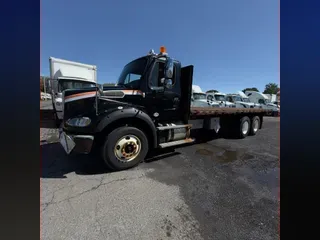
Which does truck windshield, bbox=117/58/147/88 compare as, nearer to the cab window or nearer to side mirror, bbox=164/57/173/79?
the cab window

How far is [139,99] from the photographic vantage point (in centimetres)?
365

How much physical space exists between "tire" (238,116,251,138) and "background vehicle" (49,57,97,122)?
6306 millimetres

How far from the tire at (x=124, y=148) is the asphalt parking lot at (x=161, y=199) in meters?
0.18

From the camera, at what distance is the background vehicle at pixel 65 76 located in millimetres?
6473

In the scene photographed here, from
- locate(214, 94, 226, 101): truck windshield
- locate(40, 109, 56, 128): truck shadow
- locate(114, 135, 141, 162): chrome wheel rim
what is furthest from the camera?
locate(214, 94, 226, 101): truck windshield

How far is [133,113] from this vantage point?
330cm

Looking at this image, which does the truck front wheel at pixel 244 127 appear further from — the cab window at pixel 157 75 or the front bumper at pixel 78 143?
the front bumper at pixel 78 143

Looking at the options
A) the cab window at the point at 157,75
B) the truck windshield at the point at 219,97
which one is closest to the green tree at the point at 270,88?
the truck windshield at the point at 219,97

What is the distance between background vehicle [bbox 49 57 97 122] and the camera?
6473 mm

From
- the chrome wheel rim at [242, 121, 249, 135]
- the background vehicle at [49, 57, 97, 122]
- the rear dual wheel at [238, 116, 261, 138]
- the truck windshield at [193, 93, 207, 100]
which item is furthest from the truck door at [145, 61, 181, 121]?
the truck windshield at [193, 93, 207, 100]

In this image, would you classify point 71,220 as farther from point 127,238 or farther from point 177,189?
point 177,189

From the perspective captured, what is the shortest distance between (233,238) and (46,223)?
7.08ft
